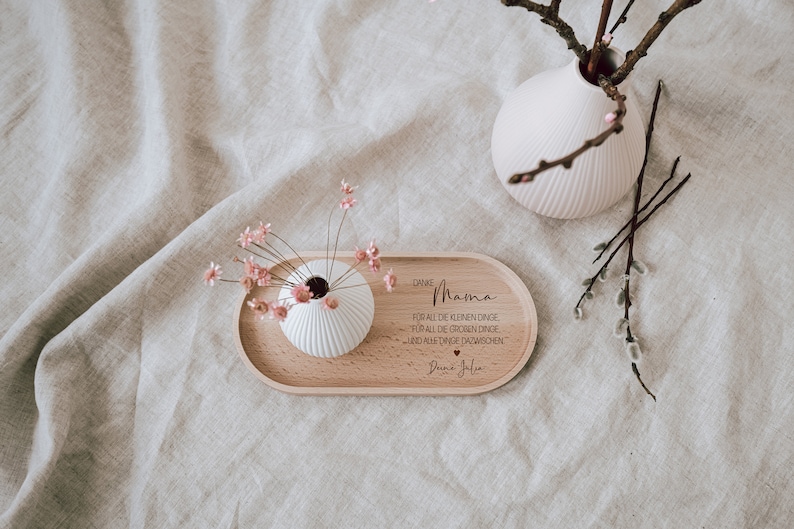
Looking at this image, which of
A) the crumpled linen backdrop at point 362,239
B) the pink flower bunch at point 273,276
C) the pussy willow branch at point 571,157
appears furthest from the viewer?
the crumpled linen backdrop at point 362,239

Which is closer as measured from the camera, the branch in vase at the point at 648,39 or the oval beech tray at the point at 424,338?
the branch in vase at the point at 648,39

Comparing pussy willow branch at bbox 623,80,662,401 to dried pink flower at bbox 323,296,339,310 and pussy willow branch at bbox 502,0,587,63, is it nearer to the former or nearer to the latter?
pussy willow branch at bbox 502,0,587,63

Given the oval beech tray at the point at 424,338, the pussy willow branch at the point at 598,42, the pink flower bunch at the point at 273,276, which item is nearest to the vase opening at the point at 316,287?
the pink flower bunch at the point at 273,276

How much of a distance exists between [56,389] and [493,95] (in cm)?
67

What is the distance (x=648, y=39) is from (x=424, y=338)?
0.39m

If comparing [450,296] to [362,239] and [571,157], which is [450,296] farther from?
[571,157]

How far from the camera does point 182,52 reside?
0.79 metres

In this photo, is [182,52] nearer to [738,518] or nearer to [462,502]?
[462,502]

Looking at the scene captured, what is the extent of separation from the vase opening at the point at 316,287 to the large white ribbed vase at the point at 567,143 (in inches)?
10.3

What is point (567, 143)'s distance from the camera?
58cm

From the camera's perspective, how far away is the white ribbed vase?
590 mm

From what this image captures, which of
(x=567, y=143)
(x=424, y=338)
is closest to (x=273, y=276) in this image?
(x=424, y=338)

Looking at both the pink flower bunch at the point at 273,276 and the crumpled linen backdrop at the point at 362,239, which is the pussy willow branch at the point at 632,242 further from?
the pink flower bunch at the point at 273,276

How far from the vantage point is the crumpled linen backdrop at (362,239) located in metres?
0.63
